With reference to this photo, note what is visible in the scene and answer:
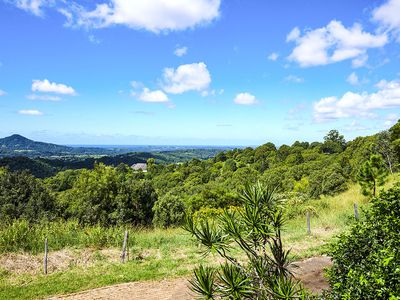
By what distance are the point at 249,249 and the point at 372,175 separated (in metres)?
17.4

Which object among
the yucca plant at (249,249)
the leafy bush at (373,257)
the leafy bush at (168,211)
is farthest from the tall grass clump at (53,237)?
the leafy bush at (168,211)

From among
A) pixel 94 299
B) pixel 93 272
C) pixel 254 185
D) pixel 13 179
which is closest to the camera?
pixel 254 185

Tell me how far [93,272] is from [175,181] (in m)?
52.6

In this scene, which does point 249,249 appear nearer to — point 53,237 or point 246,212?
point 246,212

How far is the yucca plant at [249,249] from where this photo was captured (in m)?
3.83

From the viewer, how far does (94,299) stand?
8.12 meters

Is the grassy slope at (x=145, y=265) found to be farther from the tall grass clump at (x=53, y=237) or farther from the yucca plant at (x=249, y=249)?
the yucca plant at (x=249, y=249)

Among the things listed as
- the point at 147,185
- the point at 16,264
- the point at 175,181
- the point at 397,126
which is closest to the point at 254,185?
the point at 16,264

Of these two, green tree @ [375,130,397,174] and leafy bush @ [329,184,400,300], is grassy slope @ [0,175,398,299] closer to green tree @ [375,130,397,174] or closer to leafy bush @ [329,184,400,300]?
leafy bush @ [329,184,400,300]

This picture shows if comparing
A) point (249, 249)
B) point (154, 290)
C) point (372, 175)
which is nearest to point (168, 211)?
point (372, 175)

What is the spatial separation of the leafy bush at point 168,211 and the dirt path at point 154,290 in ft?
57.6

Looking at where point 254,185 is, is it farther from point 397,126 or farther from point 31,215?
point 397,126

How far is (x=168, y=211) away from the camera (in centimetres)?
2719

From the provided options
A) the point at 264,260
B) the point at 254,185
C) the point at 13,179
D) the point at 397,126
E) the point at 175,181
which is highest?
the point at 397,126
